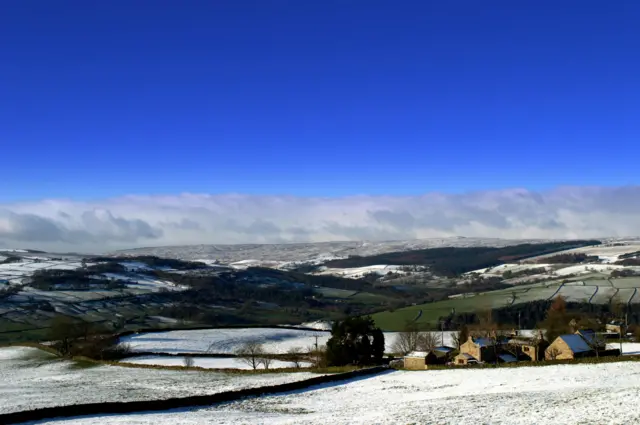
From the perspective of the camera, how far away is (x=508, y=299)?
142 m

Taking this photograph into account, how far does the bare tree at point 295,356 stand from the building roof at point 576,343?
2927 centimetres

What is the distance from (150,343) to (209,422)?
181ft

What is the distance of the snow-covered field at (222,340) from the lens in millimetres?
76000

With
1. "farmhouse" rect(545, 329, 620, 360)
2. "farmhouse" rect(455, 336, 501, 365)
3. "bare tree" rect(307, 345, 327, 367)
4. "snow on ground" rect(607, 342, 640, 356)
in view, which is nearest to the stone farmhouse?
"farmhouse" rect(455, 336, 501, 365)

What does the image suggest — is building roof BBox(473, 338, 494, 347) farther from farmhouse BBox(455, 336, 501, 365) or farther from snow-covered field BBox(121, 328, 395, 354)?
snow-covered field BBox(121, 328, 395, 354)

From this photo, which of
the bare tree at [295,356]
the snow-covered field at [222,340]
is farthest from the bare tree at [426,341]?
the bare tree at [295,356]

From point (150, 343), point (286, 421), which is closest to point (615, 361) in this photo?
point (286, 421)

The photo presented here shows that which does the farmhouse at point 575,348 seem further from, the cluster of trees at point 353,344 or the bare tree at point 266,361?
the bare tree at point 266,361

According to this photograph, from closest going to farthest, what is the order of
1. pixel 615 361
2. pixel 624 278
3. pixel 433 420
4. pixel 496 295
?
pixel 433 420, pixel 615 361, pixel 496 295, pixel 624 278

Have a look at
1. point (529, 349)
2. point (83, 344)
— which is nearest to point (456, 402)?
point (529, 349)

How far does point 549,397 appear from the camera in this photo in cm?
2784

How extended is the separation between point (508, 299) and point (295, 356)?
292 ft

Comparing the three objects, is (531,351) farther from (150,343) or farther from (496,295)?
(496,295)

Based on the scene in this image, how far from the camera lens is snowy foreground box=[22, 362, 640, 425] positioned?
23.8 m
